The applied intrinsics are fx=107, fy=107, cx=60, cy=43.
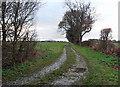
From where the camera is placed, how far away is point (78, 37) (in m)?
36.9

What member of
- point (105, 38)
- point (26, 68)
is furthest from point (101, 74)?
point (105, 38)

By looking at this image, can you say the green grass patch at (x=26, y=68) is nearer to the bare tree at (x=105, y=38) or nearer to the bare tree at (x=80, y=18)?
the bare tree at (x=105, y=38)

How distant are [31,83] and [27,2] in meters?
8.80

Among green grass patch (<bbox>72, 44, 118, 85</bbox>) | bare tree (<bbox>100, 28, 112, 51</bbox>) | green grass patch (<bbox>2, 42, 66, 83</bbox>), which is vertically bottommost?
green grass patch (<bbox>72, 44, 118, 85</bbox>)

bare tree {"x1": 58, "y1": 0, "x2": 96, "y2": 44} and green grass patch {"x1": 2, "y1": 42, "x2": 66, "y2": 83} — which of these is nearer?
green grass patch {"x1": 2, "y1": 42, "x2": 66, "y2": 83}

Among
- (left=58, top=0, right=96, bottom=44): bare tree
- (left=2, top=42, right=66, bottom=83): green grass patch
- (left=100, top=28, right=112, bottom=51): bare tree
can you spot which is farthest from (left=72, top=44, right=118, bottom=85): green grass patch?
(left=58, top=0, right=96, bottom=44): bare tree

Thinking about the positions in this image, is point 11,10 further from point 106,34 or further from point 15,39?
point 106,34

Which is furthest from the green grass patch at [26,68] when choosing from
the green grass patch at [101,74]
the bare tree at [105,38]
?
the bare tree at [105,38]

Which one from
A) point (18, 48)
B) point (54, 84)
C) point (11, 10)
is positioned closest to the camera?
point (54, 84)

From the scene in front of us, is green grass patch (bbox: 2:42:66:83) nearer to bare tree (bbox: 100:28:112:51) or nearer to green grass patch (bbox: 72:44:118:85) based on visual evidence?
green grass patch (bbox: 72:44:118:85)

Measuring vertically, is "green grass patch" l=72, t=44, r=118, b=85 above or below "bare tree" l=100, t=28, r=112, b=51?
below

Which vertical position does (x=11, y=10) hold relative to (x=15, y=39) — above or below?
above

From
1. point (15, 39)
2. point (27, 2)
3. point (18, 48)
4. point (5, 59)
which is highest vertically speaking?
point (27, 2)

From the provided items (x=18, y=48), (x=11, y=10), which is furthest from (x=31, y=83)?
(x=11, y=10)
